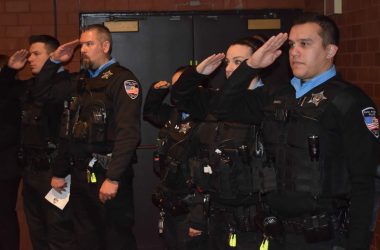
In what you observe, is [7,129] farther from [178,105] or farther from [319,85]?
[319,85]

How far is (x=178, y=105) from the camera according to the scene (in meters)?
3.97

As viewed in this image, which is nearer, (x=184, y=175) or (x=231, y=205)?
(x=231, y=205)

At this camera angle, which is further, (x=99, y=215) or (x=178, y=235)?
(x=99, y=215)

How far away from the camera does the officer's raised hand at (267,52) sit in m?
2.91

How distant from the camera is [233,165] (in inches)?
133

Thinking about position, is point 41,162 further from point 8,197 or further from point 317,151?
point 317,151

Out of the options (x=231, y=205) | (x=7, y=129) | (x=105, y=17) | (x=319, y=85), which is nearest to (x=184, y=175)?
(x=231, y=205)

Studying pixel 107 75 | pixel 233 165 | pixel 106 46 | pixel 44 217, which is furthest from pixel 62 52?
pixel 233 165

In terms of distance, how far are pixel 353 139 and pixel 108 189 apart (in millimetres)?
2103

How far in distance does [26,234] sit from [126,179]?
1971 mm

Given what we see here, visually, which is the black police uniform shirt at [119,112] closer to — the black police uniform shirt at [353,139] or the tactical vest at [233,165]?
the tactical vest at [233,165]

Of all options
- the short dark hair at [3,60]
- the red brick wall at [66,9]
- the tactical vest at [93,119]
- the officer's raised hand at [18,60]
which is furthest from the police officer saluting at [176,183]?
the short dark hair at [3,60]

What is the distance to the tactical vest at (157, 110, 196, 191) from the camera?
4.04 metres

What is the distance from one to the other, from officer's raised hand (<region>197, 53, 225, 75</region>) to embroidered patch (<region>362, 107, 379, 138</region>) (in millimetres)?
1163
